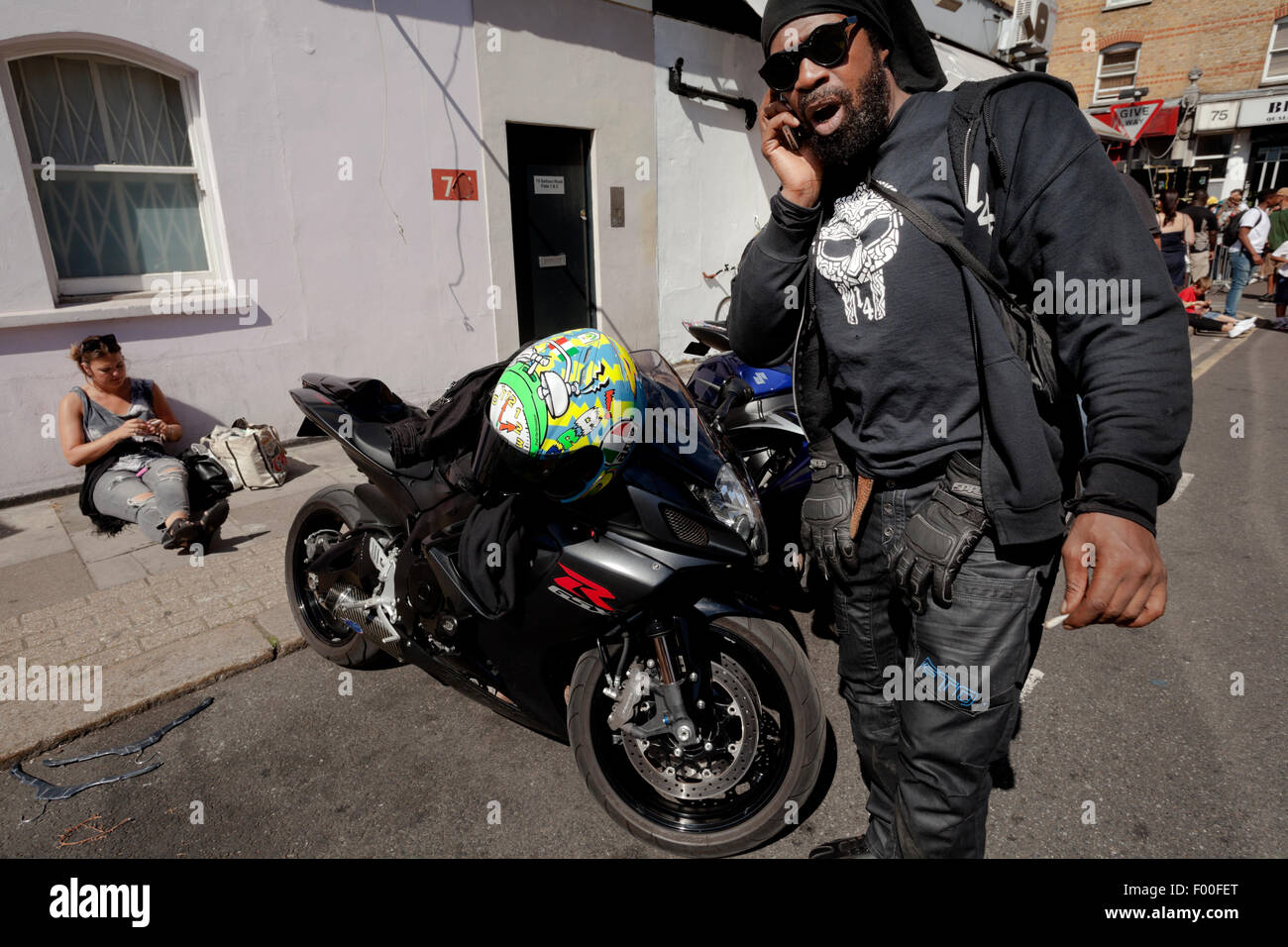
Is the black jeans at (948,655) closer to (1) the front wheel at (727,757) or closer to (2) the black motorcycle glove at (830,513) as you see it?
(2) the black motorcycle glove at (830,513)

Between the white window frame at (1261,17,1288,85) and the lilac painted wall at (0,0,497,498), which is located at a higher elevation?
the white window frame at (1261,17,1288,85)

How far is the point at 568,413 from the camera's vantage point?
1.96 meters

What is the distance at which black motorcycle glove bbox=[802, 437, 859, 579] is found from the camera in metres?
1.89

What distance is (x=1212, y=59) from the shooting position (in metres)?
23.6

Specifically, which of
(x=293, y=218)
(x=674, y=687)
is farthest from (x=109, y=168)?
(x=674, y=687)

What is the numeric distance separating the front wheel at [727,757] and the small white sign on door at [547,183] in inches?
250

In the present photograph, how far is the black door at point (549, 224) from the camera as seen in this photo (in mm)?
7449

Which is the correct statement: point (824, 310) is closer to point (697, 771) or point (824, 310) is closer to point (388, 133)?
point (697, 771)

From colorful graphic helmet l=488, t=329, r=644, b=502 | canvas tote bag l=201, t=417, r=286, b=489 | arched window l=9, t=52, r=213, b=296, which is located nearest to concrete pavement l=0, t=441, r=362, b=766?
canvas tote bag l=201, t=417, r=286, b=489

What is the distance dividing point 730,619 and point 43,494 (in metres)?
5.41

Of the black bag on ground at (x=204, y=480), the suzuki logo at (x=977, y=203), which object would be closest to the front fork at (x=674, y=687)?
the suzuki logo at (x=977, y=203)

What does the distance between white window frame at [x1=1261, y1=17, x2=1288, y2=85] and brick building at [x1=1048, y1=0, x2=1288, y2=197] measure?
0.10ft

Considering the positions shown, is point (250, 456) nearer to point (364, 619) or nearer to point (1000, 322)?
point (364, 619)

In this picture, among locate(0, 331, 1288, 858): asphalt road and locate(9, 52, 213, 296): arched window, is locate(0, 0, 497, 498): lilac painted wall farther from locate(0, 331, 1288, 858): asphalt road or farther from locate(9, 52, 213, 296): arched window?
locate(0, 331, 1288, 858): asphalt road
